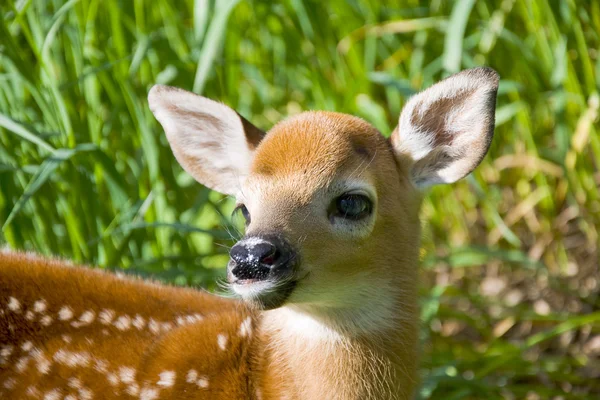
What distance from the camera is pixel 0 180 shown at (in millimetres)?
3436

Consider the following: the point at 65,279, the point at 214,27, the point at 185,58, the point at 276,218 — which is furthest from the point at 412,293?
the point at 185,58

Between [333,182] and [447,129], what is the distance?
0.48m

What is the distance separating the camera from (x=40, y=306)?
2783 mm

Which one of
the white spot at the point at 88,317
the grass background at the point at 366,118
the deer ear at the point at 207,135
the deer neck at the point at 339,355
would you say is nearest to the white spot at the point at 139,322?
the white spot at the point at 88,317

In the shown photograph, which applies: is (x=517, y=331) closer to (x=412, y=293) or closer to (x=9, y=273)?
(x=412, y=293)

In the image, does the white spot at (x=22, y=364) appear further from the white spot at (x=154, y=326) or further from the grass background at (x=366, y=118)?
the grass background at (x=366, y=118)

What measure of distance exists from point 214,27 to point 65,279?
1142 millimetres

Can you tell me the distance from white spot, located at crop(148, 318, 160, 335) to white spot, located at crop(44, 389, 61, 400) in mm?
284

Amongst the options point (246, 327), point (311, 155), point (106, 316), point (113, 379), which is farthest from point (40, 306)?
point (311, 155)

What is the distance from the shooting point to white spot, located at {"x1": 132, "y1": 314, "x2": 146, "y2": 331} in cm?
281

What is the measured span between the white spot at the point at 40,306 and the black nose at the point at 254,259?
66cm

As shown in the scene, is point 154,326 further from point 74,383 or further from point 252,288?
point 252,288

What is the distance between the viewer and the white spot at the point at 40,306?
2777 mm

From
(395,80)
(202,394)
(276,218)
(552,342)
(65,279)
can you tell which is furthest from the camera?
(552,342)
